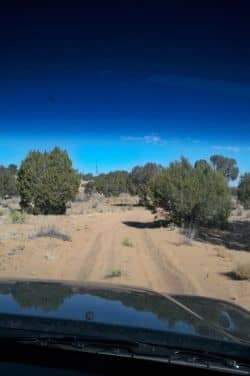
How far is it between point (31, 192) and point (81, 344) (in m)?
45.8

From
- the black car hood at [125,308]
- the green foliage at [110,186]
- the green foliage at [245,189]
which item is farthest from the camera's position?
the green foliage at [110,186]

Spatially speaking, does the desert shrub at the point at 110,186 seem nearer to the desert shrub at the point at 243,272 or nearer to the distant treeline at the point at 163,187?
the distant treeline at the point at 163,187

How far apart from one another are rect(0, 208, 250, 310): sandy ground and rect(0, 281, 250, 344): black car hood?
7.56m

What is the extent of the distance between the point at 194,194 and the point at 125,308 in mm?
29752

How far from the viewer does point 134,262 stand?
768 inches

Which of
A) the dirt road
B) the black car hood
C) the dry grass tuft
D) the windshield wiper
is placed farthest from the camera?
the dry grass tuft

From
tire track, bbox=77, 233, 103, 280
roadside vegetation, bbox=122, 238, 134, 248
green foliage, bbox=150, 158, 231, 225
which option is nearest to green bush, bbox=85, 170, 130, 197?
green foliage, bbox=150, 158, 231, 225

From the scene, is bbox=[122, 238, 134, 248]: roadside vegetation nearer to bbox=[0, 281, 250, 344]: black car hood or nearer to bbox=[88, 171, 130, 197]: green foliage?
bbox=[0, 281, 250, 344]: black car hood

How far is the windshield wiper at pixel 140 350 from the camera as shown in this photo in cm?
330

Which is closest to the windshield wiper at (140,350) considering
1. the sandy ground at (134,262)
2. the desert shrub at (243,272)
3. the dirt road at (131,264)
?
the sandy ground at (134,262)

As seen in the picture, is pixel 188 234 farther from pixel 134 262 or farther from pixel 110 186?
pixel 110 186

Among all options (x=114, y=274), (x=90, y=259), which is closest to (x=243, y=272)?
(x=114, y=274)

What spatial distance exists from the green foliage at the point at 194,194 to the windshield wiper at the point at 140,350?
3070 cm

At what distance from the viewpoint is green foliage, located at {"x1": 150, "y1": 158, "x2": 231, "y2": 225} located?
3422 centimetres
